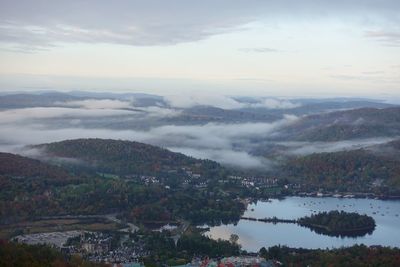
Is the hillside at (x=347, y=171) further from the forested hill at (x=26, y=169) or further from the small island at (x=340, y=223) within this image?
the forested hill at (x=26, y=169)

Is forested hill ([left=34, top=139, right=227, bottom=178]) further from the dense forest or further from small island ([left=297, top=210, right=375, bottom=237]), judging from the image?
small island ([left=297, top=210, right=375, bottom=237])

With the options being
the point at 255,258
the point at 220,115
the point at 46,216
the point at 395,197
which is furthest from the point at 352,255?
the point at 220,115

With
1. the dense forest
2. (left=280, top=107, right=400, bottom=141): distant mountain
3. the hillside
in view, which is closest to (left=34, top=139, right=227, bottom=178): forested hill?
the dense forest

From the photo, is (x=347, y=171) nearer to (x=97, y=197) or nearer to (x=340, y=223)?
(x=340, y=223)

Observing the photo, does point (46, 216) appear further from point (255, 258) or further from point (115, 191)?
point (255, 258)

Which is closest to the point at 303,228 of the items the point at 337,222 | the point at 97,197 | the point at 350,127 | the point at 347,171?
the point at 337,222

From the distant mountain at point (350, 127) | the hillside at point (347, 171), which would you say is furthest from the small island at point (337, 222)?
the distant mountain at point (350, 127)
